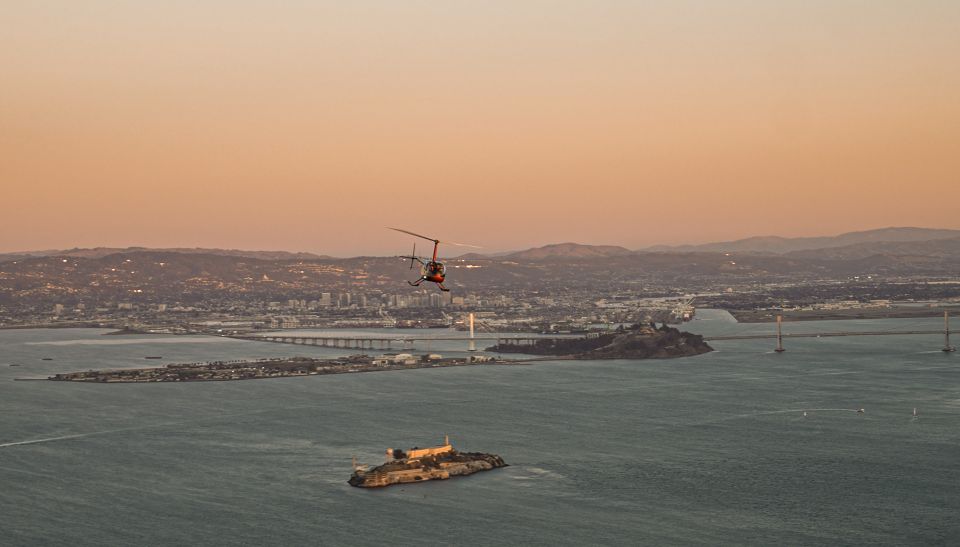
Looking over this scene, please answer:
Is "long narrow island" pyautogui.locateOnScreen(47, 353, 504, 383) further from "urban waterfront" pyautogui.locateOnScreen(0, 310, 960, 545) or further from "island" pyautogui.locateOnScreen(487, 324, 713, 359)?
"island" pyautogui.locateOnScreen(487, 324, 713, 359)

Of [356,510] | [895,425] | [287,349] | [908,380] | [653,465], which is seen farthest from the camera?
[287,349]

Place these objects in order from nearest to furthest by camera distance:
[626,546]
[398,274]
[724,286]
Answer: [626,546] → [724,286] → [398,274]

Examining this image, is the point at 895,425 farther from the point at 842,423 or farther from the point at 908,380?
the point at 908,380

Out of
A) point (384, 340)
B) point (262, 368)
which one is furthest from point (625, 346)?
point (262, 368)

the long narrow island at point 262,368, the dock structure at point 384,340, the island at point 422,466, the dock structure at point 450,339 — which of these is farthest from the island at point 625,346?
the island at point 422,466

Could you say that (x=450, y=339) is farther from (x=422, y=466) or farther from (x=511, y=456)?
(x=422, y=466)

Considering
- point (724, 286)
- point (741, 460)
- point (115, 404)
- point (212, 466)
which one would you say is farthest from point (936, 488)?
point (724, 286)

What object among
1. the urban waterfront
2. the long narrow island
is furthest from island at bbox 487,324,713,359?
the urban waterfront
